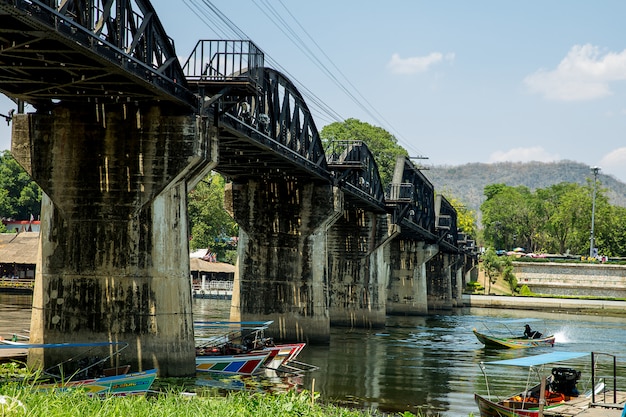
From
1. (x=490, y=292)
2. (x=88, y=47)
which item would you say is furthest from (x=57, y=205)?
(x=490, y=292)

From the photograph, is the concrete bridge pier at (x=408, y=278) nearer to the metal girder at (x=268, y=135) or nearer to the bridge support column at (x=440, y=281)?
the bridge support column at (x=440, y=281)

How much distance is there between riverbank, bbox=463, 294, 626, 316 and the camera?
135 meters

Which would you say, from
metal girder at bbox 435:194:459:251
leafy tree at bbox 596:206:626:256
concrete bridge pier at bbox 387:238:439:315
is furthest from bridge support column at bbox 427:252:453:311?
leafy tree at bbox 596:206:626:256

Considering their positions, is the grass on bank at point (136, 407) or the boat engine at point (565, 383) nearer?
the grass on bank at point (136, 407)

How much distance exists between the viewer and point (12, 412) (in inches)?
640

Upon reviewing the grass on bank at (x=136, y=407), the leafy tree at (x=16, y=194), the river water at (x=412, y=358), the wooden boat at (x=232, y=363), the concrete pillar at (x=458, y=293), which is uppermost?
the leafy tree at (x=16, y=194)

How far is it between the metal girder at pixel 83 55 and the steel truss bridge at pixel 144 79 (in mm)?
31

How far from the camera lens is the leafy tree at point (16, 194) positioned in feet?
523

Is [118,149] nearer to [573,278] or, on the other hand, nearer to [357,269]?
[357,269]

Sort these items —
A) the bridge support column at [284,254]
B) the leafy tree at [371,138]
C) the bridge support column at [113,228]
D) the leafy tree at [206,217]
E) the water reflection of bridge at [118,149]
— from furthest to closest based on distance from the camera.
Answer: the leafy tree at [371,138] < the leafy tree at [206,217] < the bridge support column at [284,254] < the bridge support column at [113,228] < the water reflection of bridge at [118,149]

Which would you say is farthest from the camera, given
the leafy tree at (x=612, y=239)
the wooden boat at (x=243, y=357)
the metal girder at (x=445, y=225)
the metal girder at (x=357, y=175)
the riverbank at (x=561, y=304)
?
the leafy tree at (x=612, y=239)

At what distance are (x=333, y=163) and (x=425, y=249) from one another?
53450mm

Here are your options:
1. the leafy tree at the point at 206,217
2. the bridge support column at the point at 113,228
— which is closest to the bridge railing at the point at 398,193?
the leafy tree at the point at 206,217

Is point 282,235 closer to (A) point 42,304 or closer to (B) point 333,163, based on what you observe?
(B) point 333,163
